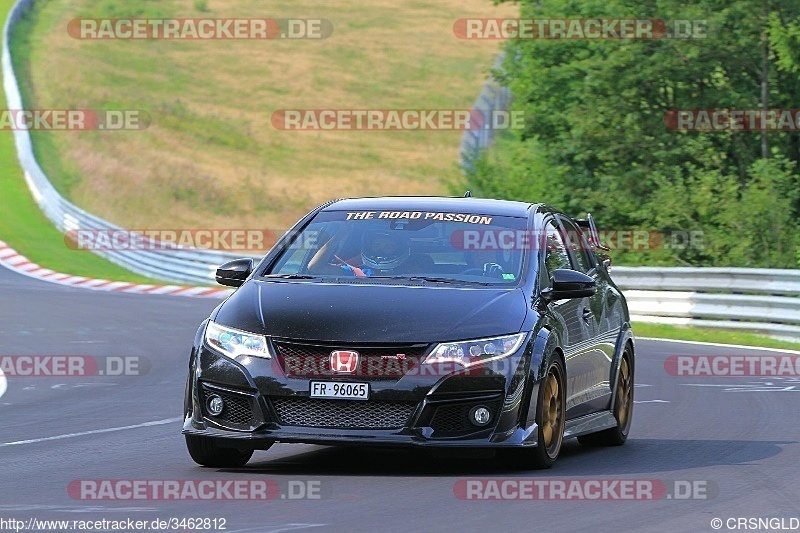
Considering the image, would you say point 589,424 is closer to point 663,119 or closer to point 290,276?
point 290,276

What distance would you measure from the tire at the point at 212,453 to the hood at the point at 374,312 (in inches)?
26.3

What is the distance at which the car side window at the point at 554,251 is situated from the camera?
10.6m

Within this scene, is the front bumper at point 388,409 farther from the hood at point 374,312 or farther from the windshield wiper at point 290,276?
the windshield wiper at point 290,276

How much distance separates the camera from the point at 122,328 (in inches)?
912

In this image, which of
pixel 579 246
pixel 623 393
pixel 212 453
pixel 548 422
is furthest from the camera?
pixel 623 393

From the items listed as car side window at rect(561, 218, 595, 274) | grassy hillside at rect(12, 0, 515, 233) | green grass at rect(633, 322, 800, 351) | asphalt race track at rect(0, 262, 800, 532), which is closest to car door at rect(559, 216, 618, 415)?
car side window at rect(561, 218, 595, 274)

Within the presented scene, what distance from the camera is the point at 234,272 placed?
1029cm

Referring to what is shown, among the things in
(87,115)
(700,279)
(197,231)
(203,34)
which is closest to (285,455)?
(700,279)

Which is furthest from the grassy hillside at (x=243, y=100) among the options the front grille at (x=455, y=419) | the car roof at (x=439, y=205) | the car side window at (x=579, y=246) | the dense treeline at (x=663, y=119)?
the front grille at (x=455, y=419)

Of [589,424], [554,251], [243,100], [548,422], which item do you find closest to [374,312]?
[548,422]

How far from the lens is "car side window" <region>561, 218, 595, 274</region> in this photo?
1149 cm

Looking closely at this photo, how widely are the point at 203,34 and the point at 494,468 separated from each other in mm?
74236

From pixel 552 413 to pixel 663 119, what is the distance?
23.3m

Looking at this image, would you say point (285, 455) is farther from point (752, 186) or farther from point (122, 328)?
point (752, 186)
